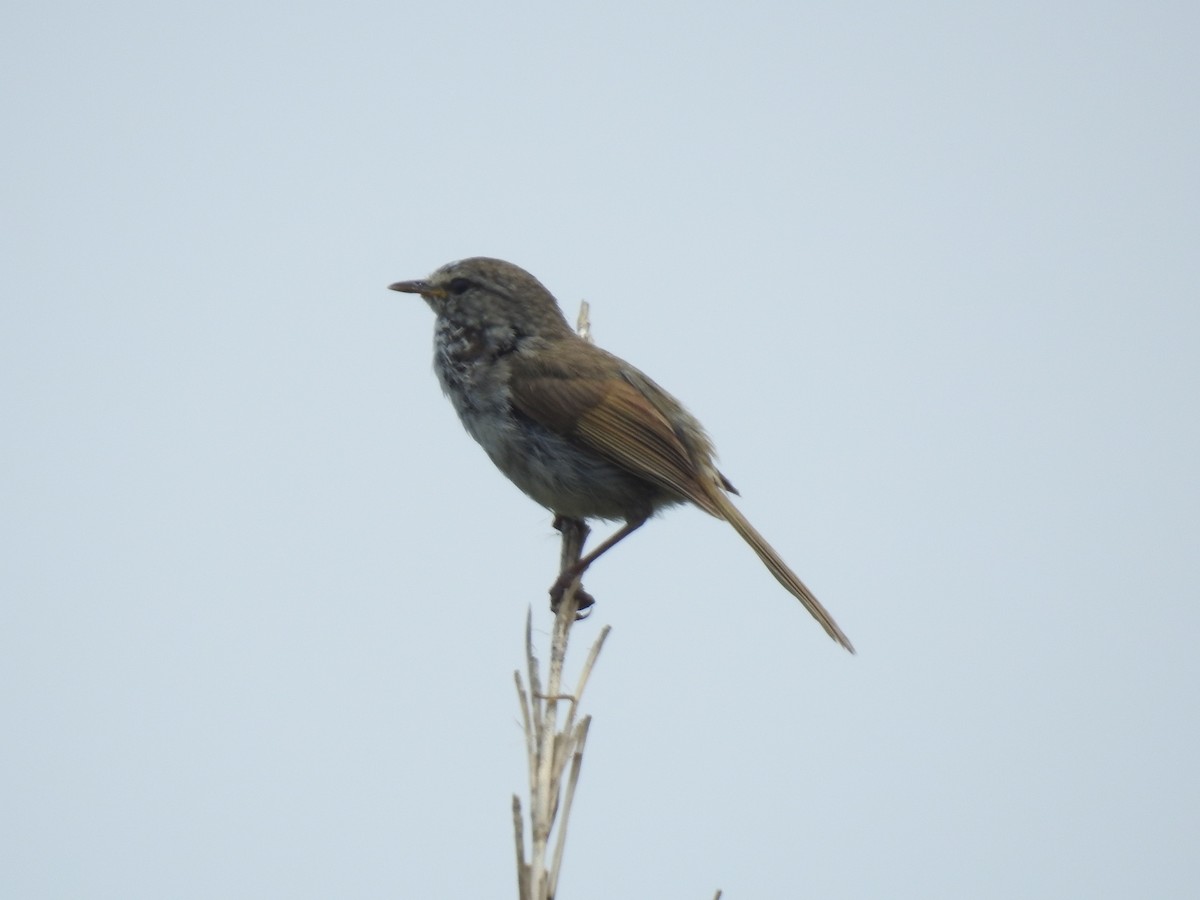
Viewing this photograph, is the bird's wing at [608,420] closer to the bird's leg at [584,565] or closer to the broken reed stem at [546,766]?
the bird's leg at [584,565]

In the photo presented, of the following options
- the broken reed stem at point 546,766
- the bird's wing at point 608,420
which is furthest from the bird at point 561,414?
the broken reed stem at point 546,766

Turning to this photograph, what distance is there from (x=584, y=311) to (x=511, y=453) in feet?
3.43

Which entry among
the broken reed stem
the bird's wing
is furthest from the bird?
the broken reed stem

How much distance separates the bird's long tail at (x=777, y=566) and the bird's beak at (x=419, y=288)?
1660 millimetres

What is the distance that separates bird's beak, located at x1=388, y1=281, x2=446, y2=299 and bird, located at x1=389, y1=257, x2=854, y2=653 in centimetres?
6

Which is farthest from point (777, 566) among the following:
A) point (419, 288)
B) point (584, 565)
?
point (419, 288)

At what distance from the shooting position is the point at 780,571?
198 inches

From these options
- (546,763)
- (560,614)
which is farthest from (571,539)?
(546,763)

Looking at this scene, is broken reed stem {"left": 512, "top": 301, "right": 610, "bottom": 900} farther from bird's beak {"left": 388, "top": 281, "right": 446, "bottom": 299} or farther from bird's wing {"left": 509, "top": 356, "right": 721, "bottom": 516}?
bird's beak {"left": 388, "top": 281, "right": 446, "bottom": 299}

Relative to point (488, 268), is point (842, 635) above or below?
below

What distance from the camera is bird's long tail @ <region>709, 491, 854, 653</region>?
4688 millimetres

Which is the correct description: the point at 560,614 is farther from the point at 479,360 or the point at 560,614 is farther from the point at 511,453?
the point at 479,360

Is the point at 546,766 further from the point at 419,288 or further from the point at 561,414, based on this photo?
the point at 419,288

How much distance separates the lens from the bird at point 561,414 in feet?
18.2
